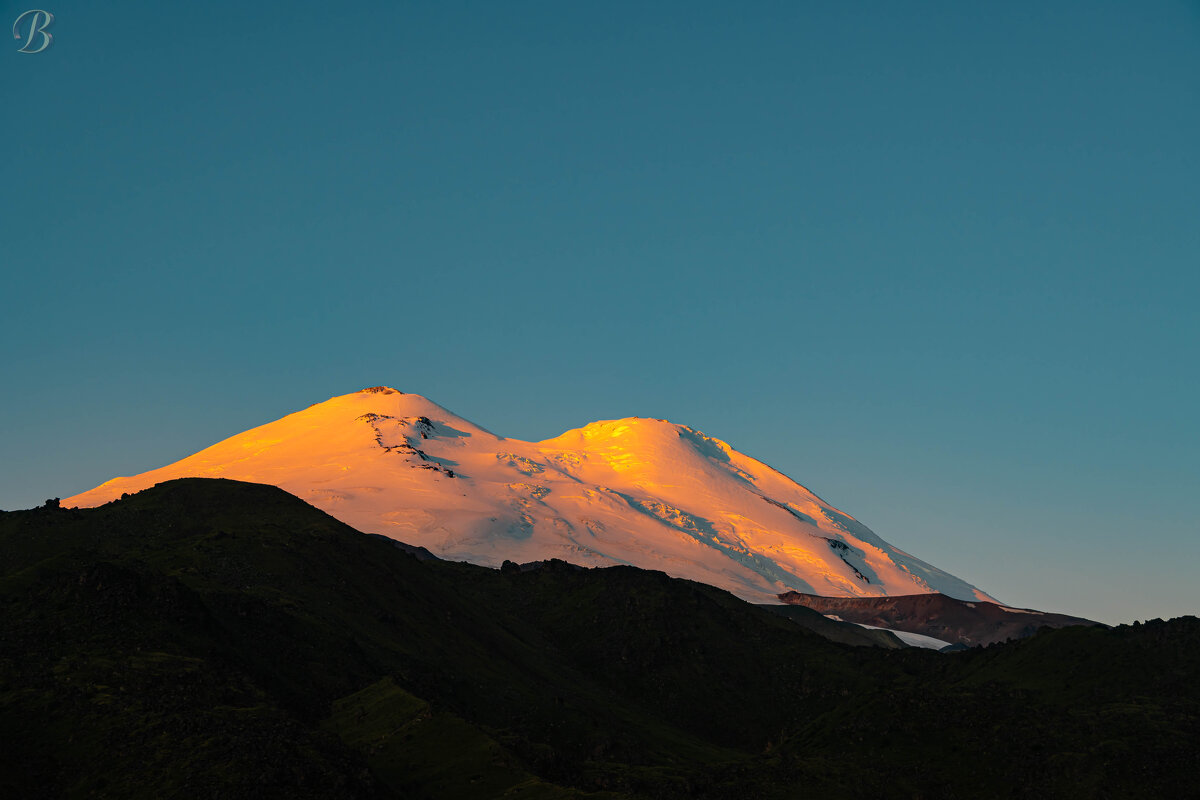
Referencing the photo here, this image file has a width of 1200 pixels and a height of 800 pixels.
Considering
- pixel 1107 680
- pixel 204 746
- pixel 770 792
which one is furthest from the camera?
pixel 1107 680

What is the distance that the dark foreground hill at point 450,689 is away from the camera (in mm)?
60812

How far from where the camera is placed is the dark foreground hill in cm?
6081

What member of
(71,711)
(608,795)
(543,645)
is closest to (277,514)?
(543,645)

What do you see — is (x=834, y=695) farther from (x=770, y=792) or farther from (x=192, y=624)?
(x=192, y=624)

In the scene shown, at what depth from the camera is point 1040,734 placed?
75.8 metres

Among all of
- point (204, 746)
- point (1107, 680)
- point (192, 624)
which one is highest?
point (1107, 680)

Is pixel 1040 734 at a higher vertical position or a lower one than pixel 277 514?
lower

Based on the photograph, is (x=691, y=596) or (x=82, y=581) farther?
(x=691, y=596)

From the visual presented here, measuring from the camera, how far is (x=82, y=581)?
254 feet

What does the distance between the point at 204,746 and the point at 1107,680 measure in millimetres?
74992

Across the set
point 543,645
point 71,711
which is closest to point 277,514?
point 543,645

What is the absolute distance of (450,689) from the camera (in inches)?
3671

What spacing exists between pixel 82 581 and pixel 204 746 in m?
25.5

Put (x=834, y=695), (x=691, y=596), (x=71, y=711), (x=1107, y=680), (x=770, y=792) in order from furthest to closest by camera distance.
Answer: (x=691, y=596) → (x=834, y=695) → (x=1107, y=680) → (x=770, y=792) → (x=71, y=711)
